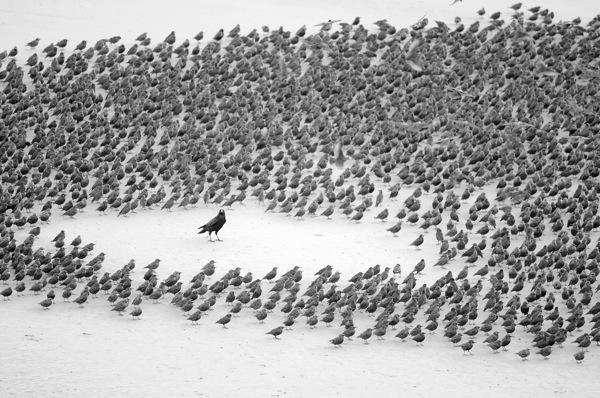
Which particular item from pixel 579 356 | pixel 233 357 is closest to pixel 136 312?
pixel 233 357

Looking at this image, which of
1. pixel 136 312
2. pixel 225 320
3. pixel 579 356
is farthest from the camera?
pixel 136 312

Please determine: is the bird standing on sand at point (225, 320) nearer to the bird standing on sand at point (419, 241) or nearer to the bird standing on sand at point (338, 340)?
the bird standing on sand at point (338, 340)

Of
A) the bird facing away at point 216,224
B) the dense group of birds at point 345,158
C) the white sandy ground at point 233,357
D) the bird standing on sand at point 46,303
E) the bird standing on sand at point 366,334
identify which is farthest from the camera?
the bird facing away at point 216,224

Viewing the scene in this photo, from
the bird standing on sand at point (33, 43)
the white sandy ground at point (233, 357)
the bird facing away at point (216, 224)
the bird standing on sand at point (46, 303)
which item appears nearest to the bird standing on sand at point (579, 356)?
the white sandy ground at point (233, 357)

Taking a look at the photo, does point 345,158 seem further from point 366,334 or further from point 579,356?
point 579,356

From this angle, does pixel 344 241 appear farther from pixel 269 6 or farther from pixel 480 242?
pixel 269 6

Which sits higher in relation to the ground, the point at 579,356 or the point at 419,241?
the point at 419,241

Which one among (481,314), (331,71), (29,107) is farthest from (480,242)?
(29,107)

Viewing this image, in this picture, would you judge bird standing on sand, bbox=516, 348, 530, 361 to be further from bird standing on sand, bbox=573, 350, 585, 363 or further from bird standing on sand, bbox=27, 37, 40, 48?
bird standing on sand, bbox=27, 37, 40, 48
